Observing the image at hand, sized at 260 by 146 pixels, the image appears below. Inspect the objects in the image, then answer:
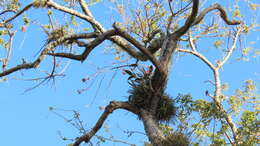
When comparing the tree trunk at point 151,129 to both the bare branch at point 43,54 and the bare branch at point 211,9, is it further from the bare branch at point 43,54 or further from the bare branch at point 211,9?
the bare branch at point 211,9

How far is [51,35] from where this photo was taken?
427cm

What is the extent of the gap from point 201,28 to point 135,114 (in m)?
7.26

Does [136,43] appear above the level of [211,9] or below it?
below

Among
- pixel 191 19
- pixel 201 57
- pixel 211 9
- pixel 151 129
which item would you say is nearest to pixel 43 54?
pixel 151 129

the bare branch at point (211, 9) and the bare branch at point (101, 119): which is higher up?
the bare branch at point (211, 9)

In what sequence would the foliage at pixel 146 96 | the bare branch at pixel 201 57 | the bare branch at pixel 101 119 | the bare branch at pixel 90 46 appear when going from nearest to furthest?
the bare branch at pixel 90 46
the bare branch at pixel 101 119
the foliage at pixel 146 96
the bare branch at pixel 201 57

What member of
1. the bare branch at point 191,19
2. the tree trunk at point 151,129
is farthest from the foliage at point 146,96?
the bare branch at point 191,19

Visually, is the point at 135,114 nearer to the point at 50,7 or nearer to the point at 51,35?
the point at 51,35

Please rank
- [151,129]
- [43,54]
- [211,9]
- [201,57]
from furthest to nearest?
[201,57] < [211,9] < [151,129] < [43,54]

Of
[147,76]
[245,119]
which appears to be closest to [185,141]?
[147,76]

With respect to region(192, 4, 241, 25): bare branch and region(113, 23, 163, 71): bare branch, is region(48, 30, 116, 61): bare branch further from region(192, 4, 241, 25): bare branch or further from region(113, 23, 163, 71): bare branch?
region(192, 4, 241, 25): bare branch

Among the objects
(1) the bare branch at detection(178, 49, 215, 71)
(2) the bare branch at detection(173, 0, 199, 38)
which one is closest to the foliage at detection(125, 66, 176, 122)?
(2) the bare branch at detection(173, 0, 199, 38)

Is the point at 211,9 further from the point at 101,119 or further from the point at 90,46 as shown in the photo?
the point at 101,119

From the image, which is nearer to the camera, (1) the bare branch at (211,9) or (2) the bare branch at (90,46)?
(2) the bare branch at (90,46)
